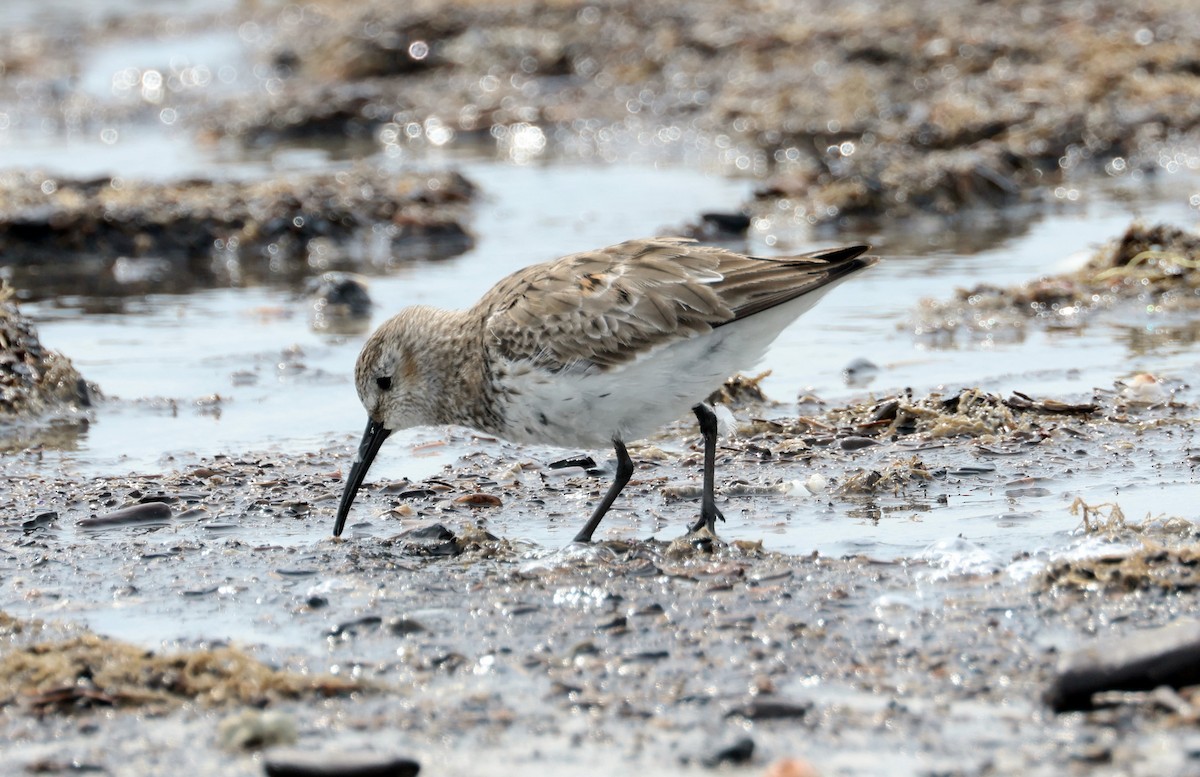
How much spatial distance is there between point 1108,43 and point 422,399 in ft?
40.7

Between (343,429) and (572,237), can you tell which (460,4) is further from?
(343,429)

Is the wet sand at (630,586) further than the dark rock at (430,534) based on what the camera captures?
No

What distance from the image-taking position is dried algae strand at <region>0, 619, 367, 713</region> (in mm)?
4152


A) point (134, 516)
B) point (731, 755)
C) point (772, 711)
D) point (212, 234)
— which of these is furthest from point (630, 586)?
point (212, 234)

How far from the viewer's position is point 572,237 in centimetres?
1188

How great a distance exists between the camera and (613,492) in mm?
5672

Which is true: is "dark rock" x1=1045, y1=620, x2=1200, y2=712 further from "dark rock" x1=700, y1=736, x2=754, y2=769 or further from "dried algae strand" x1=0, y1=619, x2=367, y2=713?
"dried algae strand" x1=0, y1=619, x2=367, y2=713

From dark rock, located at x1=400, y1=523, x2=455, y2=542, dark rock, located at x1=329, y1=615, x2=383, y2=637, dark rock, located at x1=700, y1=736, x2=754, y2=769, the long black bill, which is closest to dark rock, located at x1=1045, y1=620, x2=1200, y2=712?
dark rock, located at x1=700, y1=736, x2=754, y2=769

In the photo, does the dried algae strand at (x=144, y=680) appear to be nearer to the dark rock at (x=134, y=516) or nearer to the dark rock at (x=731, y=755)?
the dark rock at (x=731, y=755)

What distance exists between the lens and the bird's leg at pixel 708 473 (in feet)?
18.3

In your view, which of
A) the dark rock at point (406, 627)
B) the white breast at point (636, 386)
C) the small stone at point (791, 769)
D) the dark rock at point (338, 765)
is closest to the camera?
the small stone at point (791, 769)

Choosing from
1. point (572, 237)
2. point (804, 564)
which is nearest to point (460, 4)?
point (572, 237)

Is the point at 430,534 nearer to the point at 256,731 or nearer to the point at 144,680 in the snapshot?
the point at 144,680

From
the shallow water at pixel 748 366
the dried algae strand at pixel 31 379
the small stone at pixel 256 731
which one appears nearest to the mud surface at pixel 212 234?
the shallow water at pixel 748 366
